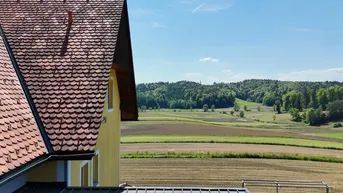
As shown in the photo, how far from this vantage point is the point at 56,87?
19.6 feet

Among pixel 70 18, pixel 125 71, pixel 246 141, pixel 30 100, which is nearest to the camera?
pixel 30 100

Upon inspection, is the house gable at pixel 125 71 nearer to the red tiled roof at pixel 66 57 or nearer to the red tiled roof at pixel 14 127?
the red tiled roof at pixel 66 57

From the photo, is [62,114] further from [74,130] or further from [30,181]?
[30,181]

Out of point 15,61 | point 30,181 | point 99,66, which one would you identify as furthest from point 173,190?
point 15,61

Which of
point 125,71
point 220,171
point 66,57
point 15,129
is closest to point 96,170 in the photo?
point 66,57

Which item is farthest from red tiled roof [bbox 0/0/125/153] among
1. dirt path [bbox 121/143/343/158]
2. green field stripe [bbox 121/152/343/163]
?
dirt path [bbox 121/143/343/158]

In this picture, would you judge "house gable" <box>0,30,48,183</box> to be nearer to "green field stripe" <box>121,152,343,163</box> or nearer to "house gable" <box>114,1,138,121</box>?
"house gable" <box>114,1,138,121</box>

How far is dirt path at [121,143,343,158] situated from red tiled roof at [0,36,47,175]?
28.5 meters

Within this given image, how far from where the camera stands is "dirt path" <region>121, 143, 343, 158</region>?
34219 millimetres

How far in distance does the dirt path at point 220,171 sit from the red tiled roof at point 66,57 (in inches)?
585

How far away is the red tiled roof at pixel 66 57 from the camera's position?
5.42 meters

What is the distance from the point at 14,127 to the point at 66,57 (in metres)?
2.31

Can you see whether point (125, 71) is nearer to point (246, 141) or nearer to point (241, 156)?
point (241, 156)

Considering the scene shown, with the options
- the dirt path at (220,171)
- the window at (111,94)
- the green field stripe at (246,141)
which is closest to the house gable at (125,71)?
the window at (111,94)
